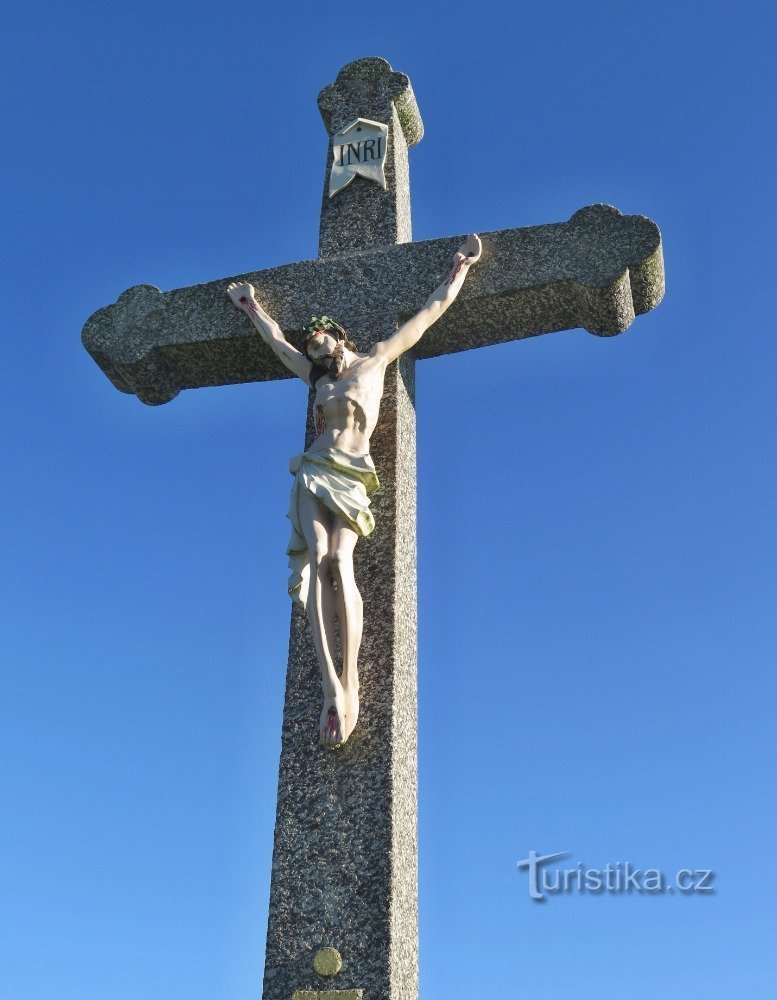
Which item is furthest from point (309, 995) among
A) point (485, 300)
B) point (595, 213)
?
point (595, 213)

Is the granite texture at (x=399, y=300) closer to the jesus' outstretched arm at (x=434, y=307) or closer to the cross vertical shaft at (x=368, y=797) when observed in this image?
the jesus' outstretched arm at (x=434, y=307)

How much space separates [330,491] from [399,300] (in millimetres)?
1414

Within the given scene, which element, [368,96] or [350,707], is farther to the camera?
[368,96]

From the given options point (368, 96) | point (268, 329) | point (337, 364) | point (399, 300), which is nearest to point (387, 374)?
point (337, 364)

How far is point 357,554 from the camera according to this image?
5312 mm

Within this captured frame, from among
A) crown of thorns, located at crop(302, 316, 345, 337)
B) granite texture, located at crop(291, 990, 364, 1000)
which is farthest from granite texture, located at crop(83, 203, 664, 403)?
granite texture, located at crop(291, 990, 364, 1000)

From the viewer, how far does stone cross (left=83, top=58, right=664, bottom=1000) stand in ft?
14.7

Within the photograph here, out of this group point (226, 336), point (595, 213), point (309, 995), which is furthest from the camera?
point (226, 336)

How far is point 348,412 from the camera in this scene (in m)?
5.41

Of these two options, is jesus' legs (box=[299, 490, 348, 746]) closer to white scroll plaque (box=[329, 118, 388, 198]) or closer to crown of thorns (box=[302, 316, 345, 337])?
crown of thorns (box=[302, 316, 345, 337])

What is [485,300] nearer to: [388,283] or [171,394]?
[388,283]

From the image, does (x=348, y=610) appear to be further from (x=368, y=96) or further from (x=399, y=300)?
(x=368, y=96)

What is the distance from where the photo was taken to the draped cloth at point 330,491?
5.09 m

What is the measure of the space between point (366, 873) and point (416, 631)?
1232mm
